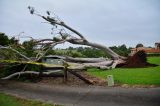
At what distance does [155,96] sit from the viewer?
9.52 meters

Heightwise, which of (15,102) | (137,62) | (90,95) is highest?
(137,62)

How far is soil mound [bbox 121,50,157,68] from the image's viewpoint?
68.9 ft

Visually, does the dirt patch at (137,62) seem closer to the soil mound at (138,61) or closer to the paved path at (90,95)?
the soil mound at (138,61)

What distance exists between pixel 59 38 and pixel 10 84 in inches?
274

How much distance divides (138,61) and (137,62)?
0.15 m

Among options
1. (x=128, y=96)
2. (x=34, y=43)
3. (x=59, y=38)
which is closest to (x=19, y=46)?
(x=34, y=43)

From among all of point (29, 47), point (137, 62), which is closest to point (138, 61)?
point (137, 62)

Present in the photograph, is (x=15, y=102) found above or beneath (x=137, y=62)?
beneath

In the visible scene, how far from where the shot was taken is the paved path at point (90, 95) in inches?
359

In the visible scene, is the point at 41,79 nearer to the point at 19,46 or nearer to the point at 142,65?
the point at 19,46

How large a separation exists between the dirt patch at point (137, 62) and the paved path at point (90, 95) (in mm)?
9687

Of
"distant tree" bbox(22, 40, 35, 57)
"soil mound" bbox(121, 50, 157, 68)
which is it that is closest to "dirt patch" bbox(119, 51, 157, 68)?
"soil mound" bbox(121, 50, 157, 68)

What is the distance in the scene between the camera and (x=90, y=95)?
1041 centimetres

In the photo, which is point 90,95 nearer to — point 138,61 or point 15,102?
point 15,102
